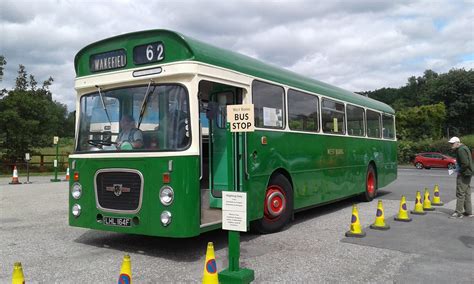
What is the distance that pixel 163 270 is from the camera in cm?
584

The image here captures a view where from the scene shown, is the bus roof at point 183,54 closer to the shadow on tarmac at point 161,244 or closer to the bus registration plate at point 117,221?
the bus registration plate at point 117,221

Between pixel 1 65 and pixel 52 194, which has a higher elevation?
pixel 1 65

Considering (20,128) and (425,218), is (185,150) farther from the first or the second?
(20,128)

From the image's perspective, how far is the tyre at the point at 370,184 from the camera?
13.1 metres

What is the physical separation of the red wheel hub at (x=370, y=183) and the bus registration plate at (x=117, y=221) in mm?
8774

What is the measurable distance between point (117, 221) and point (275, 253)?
2.44 m

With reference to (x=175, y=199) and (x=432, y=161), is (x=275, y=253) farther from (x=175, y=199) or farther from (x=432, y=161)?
(x=432, y=161)

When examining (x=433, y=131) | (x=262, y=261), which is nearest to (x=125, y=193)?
(x=262, y=261)

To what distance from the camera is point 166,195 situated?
6094 mm

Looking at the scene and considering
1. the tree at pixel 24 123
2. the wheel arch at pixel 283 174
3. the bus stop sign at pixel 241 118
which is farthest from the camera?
the tree at pixel 24 123

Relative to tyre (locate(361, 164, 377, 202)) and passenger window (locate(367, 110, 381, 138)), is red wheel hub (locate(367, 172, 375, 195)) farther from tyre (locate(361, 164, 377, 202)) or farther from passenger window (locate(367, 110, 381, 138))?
passenger window (locate(367, 110, 381, 138))

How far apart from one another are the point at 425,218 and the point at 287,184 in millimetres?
3864

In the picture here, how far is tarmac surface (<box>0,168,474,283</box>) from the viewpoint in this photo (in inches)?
220

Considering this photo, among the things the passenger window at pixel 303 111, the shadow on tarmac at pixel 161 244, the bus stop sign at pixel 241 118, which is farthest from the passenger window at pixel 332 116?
the bus stop sign at pixel 241 118
